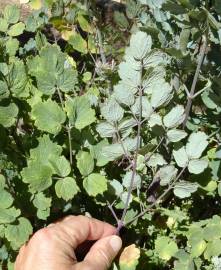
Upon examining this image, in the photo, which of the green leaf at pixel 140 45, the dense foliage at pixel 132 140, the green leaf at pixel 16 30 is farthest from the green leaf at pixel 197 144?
the green leaf at pixel 16 30

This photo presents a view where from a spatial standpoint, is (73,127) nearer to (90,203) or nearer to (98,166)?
(98,166)

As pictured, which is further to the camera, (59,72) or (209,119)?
(209,119)

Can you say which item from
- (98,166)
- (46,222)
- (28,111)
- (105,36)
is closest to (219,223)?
(98,166)

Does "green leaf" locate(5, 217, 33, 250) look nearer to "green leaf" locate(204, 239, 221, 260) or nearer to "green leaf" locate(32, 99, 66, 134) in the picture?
"green leaf" locate(32, 99, 66, 134)

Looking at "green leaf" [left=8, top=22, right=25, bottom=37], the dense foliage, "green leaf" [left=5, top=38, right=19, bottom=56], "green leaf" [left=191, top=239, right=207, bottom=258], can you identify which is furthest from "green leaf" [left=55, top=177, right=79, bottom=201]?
"green leaf" [left=8, top=22, right=25, bottom=37]

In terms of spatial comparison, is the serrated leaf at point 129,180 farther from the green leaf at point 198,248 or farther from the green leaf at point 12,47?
the green leaf at point 12,47

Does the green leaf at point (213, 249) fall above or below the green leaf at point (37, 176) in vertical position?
below
